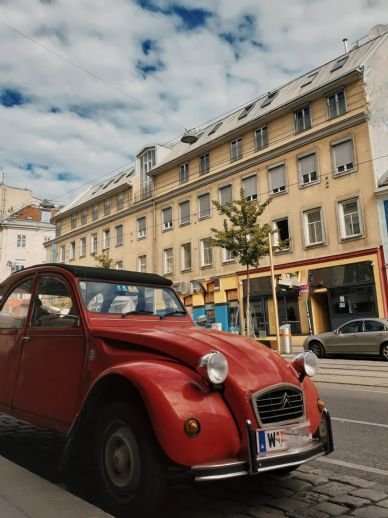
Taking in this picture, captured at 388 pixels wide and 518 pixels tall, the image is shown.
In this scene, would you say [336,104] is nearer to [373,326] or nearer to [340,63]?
[340,63]

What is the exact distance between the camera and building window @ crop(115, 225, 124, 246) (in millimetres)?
40094

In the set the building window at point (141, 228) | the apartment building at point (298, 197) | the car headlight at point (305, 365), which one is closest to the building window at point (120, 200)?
the building window at point (141, 228)

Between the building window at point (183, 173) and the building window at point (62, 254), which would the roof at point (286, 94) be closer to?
the building window at point (183, 173)

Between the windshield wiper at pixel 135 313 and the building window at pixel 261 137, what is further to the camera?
the building window at pixel 261 137

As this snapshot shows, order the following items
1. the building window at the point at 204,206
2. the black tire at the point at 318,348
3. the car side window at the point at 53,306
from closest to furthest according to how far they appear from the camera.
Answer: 1. the car side window at the point at 53,306
2. the black tire at the point at 318,348
3. the building window at the point at 204,206

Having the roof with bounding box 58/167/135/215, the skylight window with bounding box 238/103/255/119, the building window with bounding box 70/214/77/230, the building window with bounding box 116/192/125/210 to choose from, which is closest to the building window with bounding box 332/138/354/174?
the skylight window with bounding box 238/103/255/119

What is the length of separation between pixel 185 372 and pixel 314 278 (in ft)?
73.7

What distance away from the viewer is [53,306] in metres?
4.71

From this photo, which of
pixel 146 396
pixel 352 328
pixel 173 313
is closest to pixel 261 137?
pixel 352 328

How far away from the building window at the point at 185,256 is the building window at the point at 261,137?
8.56 meters

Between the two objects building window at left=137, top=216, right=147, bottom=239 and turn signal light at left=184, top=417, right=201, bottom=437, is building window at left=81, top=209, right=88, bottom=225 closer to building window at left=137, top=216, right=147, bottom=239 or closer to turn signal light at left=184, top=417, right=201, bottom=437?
building window at left=137, top=216, right=147, bottom=239

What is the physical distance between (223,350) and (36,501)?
1.66 meters

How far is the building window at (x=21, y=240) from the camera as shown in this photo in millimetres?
58156

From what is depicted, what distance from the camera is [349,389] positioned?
978 cm
